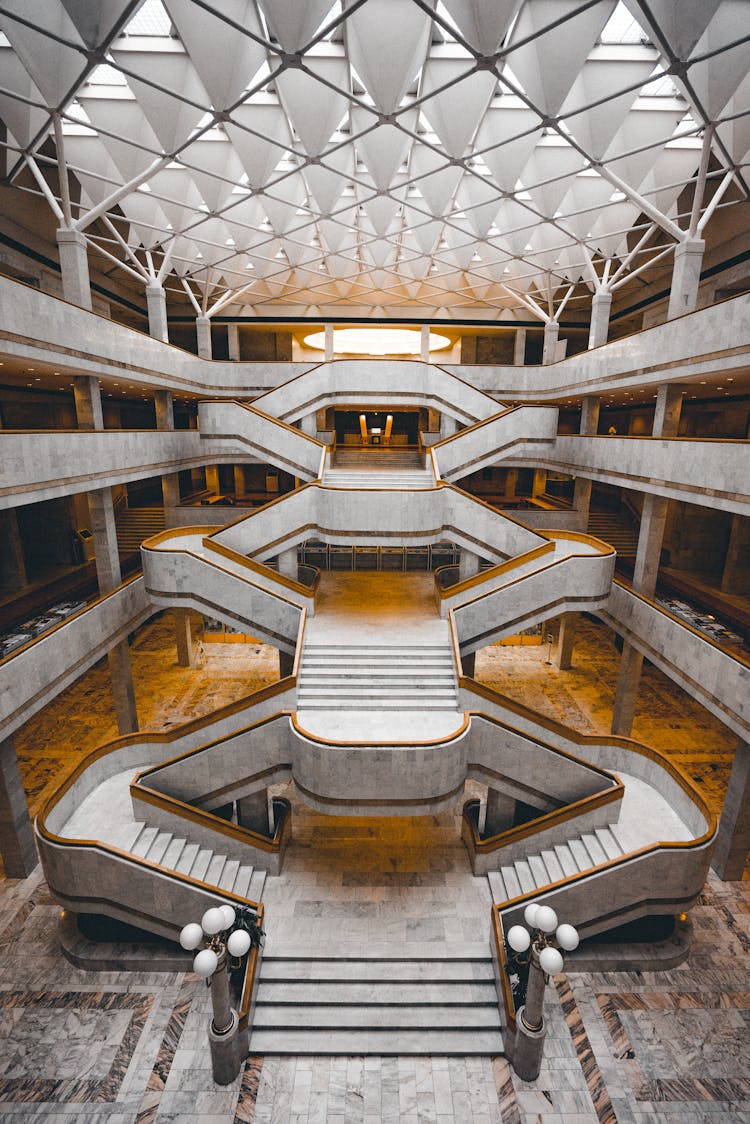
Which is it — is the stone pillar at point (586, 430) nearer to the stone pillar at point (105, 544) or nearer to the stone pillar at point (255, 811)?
the stone pillar at point (255, 811)

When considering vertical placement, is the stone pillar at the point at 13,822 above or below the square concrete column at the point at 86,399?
below

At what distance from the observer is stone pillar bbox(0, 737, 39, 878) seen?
12.8 m

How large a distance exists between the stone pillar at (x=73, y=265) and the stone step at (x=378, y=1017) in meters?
20.0

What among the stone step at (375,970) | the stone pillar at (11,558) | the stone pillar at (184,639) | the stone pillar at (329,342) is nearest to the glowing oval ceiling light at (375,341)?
the stone pillar at (329,342)

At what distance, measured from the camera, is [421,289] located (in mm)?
34594

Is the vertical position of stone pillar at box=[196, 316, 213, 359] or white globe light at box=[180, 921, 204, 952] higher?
stone pillar at box=[196, 316, 213, 359]

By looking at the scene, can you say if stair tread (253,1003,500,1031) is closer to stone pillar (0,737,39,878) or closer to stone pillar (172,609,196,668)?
stone pillar (0,737,39,878)

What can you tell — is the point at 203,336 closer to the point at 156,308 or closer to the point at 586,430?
the point at 156,308

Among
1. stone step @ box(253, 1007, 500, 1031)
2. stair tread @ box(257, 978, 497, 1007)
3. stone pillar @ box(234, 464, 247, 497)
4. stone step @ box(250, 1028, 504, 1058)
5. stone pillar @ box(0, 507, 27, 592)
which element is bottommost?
stone step @ box(250, 1028, 504, 1058)

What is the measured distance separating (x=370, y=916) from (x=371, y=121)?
25393mm

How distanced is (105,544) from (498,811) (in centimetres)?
1511

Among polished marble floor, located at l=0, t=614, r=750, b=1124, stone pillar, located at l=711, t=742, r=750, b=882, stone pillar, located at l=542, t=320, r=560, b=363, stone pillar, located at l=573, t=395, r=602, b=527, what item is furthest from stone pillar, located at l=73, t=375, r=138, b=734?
stone pillar, located at l=542, t=320, r=560, b=363

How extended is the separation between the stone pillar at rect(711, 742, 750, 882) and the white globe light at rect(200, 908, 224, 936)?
12585 millimetres

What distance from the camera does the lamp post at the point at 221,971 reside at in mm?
8023
